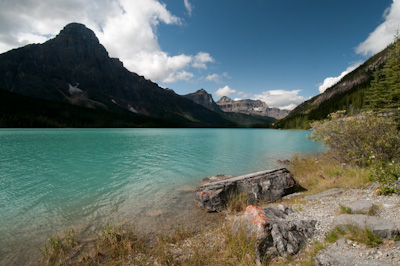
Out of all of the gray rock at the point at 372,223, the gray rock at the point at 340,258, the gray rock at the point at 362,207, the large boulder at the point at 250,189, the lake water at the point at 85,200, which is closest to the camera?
the gray rock at the point at 340,258

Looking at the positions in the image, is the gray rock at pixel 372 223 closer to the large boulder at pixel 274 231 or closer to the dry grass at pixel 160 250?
the large boulder at pixel 274 231

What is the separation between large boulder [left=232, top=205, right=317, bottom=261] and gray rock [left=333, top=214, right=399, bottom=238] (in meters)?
0.90

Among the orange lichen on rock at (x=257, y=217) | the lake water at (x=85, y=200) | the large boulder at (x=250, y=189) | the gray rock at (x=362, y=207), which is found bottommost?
the lake water at (x=85, y=200)

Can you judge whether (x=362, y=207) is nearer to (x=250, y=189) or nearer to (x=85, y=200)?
(x=250, y=189)

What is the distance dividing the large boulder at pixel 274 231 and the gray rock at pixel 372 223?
90 cm

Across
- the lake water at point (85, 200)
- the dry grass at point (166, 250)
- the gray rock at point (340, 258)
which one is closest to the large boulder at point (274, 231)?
the dry grass at point (166, 250)

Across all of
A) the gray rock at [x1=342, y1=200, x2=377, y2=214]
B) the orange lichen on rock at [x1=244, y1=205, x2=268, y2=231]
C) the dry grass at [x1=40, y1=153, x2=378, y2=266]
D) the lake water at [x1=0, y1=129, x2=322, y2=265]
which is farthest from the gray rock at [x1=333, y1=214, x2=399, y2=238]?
the lake water at [x1=0, y1=129, x2=322, y2=265]

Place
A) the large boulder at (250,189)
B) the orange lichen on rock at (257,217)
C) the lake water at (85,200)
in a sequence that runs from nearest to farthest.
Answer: the orange lichen on rock at (257,217) < the lake water at (85,200) < the large boulder at (250,189)

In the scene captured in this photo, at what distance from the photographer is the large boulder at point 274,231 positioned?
18.7ft

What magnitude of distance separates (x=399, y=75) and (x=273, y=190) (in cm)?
3694

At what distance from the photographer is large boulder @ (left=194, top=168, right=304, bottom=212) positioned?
11023mm

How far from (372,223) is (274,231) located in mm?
2703

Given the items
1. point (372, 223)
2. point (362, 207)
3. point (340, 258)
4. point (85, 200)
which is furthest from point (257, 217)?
point (85, 200)

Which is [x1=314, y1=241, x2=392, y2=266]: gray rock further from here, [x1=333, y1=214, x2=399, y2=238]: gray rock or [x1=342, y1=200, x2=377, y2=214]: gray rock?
[x1=342, y1=200, x2=377, y2=214]: gray rock
